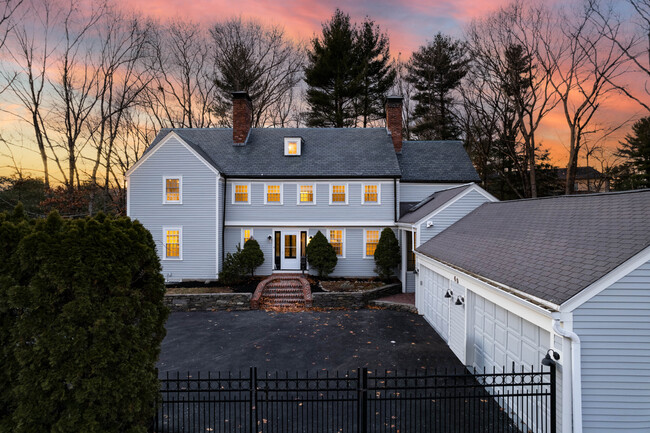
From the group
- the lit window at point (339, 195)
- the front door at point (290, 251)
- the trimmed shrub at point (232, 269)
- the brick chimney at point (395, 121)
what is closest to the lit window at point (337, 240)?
the lit window at point (339, 195)

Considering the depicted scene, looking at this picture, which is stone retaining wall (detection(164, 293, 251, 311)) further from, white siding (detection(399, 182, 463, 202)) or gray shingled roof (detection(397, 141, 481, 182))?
gray shingled roof (detection(397, 141, 481, 182))

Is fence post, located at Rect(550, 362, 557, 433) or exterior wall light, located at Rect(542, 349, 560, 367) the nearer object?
exterior wall light, located at Rect(542, 349, 560, 367)

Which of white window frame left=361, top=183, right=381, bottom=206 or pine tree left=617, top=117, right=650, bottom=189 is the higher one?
pine tree left=617, top=117, right=650, bottom=189

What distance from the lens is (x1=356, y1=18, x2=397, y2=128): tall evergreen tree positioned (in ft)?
103

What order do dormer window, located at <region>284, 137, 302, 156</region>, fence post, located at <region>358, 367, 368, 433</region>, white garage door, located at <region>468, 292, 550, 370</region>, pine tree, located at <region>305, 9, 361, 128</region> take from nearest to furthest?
fence post, located at <region>358, 367, 368, 433</region> → white garage door, located at <region>468, 292, 550, 370</region> → dormer window, located at <region>284, 137, 302, 156</region> → pine tree, located at <region>305, 9, 361, 128</region>

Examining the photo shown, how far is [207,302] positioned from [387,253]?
912 cm

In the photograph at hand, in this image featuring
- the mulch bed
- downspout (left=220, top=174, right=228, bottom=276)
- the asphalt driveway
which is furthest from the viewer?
downspout (left=220, top=174, right=228, bottom=276)

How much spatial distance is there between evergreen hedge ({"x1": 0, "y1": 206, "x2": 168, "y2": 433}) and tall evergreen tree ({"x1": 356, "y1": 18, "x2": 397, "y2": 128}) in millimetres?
29348

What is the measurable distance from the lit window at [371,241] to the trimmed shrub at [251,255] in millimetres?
5939

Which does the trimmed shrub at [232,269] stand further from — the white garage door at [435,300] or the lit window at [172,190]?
the white garage door at [435,300]

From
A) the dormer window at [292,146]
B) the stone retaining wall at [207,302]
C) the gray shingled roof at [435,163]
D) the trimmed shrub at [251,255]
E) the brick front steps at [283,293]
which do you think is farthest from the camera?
the dormer window at [292,146]

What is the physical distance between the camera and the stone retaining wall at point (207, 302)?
14.8 m

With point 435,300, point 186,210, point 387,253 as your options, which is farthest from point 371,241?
point 186,210

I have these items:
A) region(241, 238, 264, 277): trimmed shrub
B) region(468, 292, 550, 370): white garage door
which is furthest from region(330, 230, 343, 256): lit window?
region(468, 292, 550, 370): white garage door
